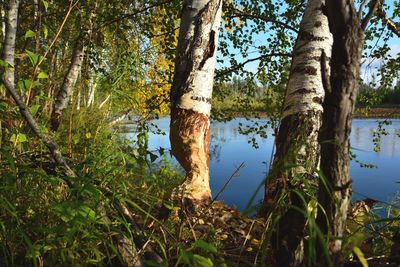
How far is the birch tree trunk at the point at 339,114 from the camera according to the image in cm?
96

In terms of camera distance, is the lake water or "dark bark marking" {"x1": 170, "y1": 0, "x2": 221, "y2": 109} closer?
"dark bark marking" {"x1": 170, "y1": 0, "x2": 221, "y2": 109}

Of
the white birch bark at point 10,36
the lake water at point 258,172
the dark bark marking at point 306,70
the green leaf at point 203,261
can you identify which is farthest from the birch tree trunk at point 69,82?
the green leaf at point 203,261

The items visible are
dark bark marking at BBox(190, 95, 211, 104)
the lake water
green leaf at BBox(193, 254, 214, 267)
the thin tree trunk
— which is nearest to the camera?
green leaf at BBox(193, 254, 214, 267)

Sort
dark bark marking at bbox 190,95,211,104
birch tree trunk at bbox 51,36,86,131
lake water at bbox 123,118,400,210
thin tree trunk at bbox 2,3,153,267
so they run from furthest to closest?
lake water at bbox 123,118,400,210, birch tree trunk at bbox 51,36,86,131, dark bark marking at bbox 190,95,211,104, thin tree trunk at bbox 2,3,153,267

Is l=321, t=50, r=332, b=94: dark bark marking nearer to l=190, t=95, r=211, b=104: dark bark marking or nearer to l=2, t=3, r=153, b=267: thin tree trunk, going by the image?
l=2, t=3, r=153, b=267: thin tree trunk

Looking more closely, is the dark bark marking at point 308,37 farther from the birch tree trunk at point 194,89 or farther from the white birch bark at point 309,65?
the birch tree trunk at point 194,89

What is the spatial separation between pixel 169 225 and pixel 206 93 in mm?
1338

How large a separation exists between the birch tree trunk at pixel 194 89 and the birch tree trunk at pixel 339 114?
1.93 m

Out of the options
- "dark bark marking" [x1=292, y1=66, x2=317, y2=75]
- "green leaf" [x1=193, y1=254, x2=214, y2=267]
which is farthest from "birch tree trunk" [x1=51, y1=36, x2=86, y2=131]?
"green leaf" [x1=193, y1=254, x2=214, y2=267]

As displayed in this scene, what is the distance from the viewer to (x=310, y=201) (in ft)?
4.01

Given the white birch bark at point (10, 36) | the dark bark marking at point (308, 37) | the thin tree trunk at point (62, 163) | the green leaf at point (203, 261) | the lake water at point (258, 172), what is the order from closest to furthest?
1. the green leaf at point (203, 261)
2. the thin tree trunk at point (62, 163)
3. the white birch bark at point (10, 36)
4. the dark bark marking at point (308, 37)
5. the lake water at point (258, 172)

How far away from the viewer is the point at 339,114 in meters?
1.00

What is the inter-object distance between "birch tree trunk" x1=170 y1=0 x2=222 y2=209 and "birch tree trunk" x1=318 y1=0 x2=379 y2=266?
1.93 metres

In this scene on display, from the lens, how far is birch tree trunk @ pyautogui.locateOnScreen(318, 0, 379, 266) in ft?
3.16
